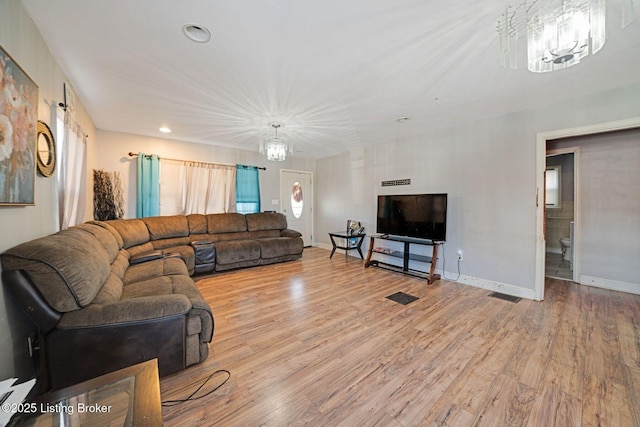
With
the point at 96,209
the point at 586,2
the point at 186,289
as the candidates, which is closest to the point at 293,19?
the point at 586,2

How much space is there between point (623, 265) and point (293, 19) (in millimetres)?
5016

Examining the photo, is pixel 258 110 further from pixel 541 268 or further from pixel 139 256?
pixel 541 268

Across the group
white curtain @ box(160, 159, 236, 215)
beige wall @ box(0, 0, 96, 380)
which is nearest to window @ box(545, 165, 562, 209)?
white curtain @ box(160, 159, 236, 215)

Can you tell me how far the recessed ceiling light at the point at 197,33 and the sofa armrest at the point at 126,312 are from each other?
1928 mm

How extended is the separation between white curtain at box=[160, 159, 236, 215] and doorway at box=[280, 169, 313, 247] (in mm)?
1375

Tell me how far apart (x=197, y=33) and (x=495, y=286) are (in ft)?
14.5

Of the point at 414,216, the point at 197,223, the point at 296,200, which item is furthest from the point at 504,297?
the point at 197,223

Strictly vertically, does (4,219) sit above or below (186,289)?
above

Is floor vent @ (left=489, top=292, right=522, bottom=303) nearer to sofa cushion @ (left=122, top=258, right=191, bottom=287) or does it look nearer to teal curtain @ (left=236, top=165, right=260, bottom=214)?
sofa cushion @ (left=122, top=258, right=191, bottom=287)

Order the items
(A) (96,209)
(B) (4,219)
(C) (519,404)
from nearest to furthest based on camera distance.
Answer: (B) (4,219), (C) (519,404), (A) (96,209)

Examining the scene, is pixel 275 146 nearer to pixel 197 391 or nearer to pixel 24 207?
pixel 24 207

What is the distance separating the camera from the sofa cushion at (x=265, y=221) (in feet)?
16.7

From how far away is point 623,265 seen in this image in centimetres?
317

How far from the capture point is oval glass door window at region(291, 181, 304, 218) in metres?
6.34
